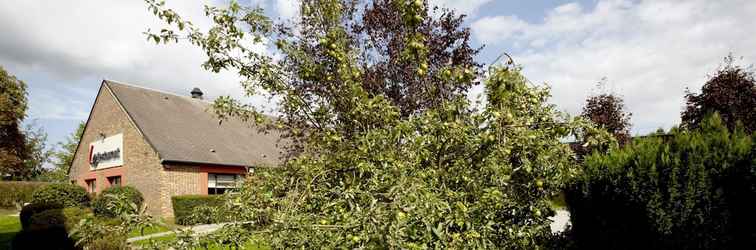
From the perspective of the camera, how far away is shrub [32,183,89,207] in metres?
15.1

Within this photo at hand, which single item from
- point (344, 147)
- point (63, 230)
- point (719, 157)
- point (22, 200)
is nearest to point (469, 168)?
point (344, 147)

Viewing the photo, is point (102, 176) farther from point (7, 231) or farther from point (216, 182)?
point (7, 231)

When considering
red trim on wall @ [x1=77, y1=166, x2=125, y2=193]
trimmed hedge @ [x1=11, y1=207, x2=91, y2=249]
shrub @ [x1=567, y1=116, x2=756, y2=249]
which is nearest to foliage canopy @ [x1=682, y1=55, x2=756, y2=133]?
shrub @ [x1=567, y1=116, x2=756, y2=249]

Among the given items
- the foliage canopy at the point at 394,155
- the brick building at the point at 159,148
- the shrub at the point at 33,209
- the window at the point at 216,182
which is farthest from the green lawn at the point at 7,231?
the foliage canopy at the point at 394,155

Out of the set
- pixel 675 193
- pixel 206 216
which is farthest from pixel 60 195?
pixel 675 193

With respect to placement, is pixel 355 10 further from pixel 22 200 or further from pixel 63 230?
pixel 22 200

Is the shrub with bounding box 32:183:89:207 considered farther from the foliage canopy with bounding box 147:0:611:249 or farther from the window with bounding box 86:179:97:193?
the foliage canopy with bounding box 147:0:611:249

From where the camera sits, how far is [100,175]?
21141 millimetres

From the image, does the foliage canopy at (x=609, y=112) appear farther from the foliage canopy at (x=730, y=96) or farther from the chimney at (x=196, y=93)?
the chimney at (x=196, y=93)

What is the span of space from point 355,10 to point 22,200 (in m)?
28.2

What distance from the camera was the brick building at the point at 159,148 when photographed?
58.9 ft

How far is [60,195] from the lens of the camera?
1534cm

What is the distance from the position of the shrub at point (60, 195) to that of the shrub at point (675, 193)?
1664 cm

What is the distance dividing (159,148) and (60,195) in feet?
12.1
